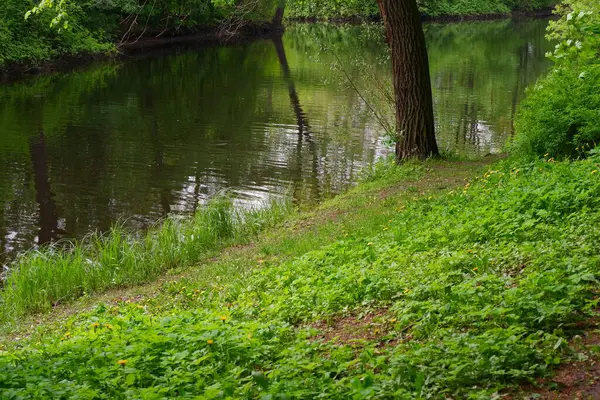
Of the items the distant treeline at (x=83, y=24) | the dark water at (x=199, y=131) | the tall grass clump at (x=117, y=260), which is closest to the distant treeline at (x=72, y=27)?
the distant treeline at (x=83, y=24)

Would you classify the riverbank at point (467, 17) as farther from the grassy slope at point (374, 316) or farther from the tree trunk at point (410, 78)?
the grassy slope at point (374, 316)

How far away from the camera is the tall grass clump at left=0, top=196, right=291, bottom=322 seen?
10.6m

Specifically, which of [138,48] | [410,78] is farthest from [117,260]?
[138,48]

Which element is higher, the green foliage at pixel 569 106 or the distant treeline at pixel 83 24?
the distant treeline at pixel 83 24

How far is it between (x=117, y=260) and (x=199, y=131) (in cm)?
1243

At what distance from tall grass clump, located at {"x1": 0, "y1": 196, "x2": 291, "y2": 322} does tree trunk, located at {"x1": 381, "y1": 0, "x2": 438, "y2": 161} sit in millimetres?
3100

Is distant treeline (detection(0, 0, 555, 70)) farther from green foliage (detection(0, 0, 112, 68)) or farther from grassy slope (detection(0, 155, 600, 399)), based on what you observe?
grassy slope (detection(0, 155, 600, 399))

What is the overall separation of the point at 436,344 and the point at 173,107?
24.3 metres

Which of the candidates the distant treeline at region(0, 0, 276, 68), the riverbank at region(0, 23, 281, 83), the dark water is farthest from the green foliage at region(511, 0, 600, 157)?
the distant treeline at region(0, 0, 276, 68)

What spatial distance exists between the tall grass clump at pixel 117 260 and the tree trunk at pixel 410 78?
3100 mm

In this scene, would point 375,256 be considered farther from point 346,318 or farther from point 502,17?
point 502,17

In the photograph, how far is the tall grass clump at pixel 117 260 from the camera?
10578 millimetres

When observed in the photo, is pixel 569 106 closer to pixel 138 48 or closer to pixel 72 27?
pixel 72 27

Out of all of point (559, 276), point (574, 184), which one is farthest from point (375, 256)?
point (559, 276)
